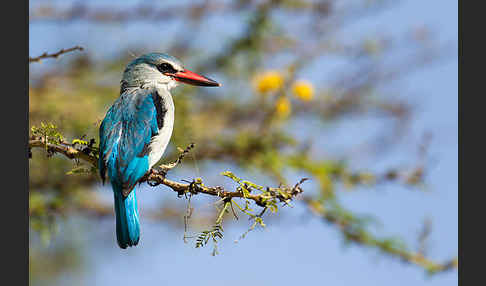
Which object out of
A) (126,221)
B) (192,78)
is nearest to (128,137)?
(126,221)

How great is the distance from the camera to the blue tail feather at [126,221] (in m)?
2.39

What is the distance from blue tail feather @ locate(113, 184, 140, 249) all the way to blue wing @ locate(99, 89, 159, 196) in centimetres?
5

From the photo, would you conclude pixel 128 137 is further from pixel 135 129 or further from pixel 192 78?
pixel 192 78

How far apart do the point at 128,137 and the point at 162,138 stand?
18cm

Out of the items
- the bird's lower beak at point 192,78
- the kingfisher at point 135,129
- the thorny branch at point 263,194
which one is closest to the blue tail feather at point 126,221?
the kingfisher at point 135,129

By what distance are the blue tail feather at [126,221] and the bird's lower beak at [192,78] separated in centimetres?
78

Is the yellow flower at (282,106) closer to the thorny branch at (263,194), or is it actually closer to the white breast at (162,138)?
the thorny branch at (263,194)

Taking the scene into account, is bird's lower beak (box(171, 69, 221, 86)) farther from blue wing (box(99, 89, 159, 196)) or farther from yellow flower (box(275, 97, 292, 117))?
yellow flower (box(275, 97, 292, 117))

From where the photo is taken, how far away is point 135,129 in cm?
270

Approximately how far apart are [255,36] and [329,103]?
42.2 inches

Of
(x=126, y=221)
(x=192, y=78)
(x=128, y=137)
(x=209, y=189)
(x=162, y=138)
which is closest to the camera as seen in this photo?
(x=209, y=189)

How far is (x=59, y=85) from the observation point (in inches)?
168

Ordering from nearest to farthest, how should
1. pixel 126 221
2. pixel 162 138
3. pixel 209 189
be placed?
pixel 209 189
pixel 126 221
pixel 162 138

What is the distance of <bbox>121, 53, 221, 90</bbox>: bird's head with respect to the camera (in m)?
3.15
